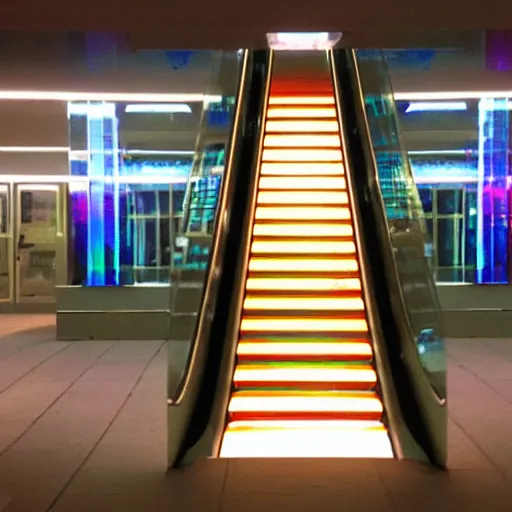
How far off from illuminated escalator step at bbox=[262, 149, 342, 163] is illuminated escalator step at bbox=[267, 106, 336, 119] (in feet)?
2.28

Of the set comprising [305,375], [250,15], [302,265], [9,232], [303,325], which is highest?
[250,15]

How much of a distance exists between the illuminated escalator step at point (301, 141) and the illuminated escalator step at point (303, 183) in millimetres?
570

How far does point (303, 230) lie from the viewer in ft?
27.1

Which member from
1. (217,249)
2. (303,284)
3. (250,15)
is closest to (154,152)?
(217,249)

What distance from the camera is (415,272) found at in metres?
6.38

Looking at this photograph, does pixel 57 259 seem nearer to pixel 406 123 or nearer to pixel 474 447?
pixel 406 123

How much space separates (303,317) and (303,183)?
91.7 inches

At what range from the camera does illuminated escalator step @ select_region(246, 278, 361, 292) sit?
24.1 feet

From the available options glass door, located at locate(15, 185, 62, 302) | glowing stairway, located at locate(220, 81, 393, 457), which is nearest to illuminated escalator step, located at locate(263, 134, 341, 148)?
glowing stairway, located at locate(220, 81, 393, 457)

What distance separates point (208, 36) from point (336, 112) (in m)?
4.63

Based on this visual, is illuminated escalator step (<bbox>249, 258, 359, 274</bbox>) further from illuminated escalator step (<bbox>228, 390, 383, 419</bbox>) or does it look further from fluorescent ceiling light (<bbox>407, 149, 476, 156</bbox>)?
fluorescent ceiling light (<bbox>407, 149, 476, 156</bbox>)

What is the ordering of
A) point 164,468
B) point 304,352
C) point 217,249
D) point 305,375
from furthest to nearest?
1. point 217,249
2. point 304,352
3. point 305,375
4. point 164,468

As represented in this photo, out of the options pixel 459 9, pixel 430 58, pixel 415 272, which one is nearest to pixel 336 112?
pixel 430 58

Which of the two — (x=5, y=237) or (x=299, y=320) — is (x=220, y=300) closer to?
(x=299, y=320)
